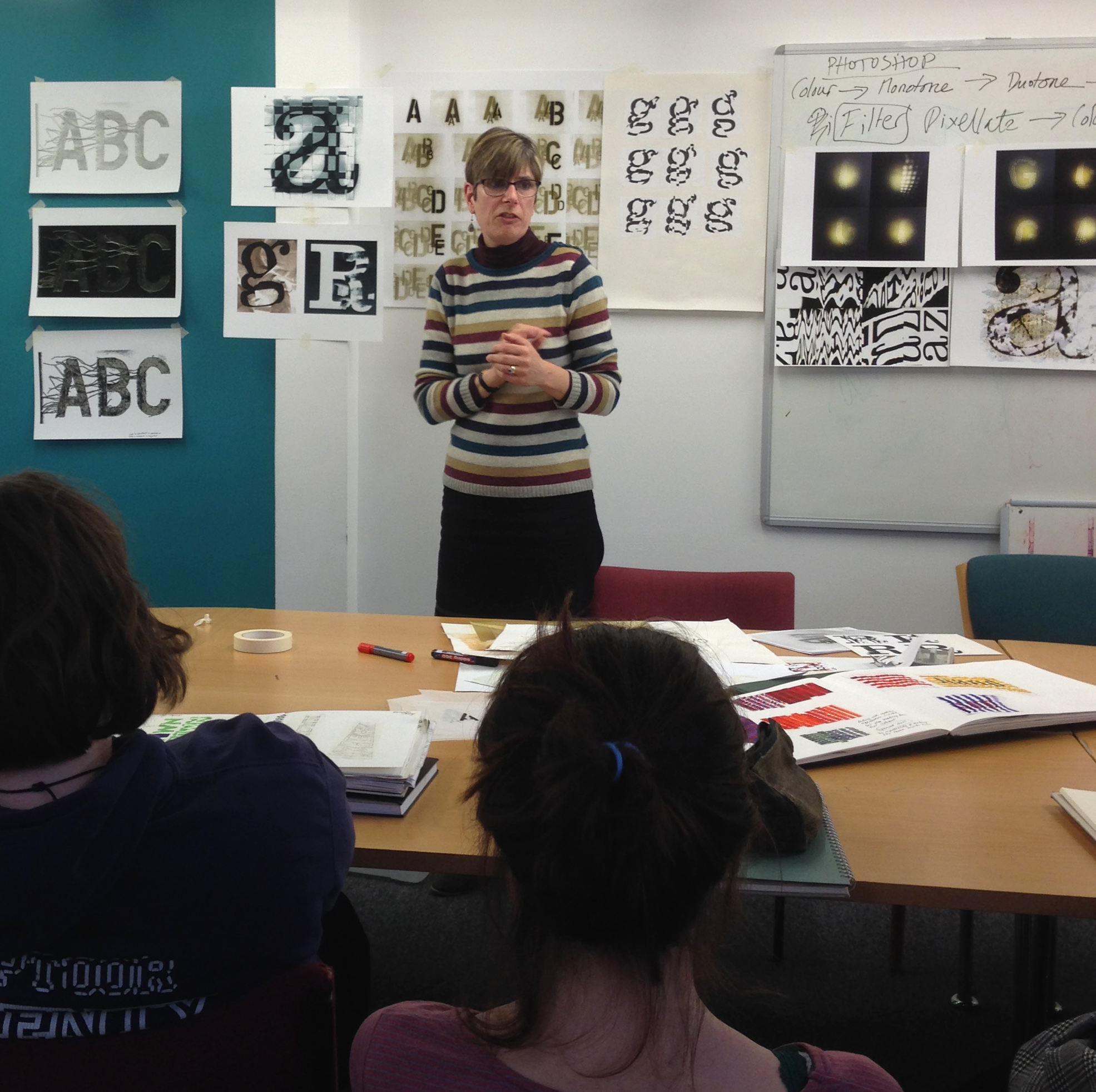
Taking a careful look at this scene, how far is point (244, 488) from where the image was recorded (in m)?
3.44

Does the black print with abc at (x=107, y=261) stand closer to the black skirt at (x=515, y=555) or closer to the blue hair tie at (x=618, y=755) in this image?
the black skirt at (x=515, y=555)

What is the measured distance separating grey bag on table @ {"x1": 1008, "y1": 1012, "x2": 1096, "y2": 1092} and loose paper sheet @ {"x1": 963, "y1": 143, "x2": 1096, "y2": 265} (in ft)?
8.91

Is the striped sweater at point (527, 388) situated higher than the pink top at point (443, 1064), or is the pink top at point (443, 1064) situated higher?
the striped sweater at point (527, 388)

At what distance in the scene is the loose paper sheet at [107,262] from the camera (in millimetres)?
3299

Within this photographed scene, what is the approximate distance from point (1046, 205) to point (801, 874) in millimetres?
2701

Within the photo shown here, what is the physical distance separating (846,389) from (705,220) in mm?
687

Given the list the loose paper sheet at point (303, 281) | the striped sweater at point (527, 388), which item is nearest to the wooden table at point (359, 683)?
the striped sweater at point (527, 388)

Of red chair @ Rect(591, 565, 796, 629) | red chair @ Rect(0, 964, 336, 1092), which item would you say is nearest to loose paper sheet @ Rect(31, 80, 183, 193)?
red chair @ Rect(591, 565, 796, 629)

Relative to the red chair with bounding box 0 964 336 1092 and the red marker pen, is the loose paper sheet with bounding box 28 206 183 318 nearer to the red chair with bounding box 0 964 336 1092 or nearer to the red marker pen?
the red marker pen

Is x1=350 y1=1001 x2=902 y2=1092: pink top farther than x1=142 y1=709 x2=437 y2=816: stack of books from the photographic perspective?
No

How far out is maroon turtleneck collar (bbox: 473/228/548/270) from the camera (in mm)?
2465

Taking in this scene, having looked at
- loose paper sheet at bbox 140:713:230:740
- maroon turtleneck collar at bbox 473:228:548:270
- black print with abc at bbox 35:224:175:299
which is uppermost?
black print with abc at bbox 35:224:175:299

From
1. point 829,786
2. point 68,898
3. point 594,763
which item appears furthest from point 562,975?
point 829,786

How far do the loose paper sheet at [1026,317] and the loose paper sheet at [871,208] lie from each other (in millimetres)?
140
